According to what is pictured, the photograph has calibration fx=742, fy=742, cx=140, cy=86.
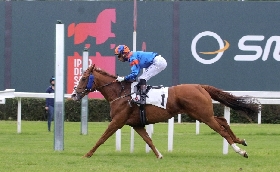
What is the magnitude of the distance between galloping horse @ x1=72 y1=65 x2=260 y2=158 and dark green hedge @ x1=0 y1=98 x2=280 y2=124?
1326 cm

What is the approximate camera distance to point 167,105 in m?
12.1

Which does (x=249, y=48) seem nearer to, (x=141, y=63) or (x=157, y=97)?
(x=141, y=63)

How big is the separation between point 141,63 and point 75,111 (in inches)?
553

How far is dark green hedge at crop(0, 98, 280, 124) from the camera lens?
2589cm

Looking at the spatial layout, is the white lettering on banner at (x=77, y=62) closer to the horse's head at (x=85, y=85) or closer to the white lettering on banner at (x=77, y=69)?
the white lettering on banner at (x=77, y=69)

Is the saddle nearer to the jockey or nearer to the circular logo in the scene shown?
the jockey

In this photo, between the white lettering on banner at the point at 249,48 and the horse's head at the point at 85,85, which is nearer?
the horse's head at the point at 85,85

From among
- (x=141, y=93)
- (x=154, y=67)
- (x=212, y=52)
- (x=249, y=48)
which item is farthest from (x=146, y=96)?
(x=249, y=48)

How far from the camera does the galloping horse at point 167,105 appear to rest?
1192cm

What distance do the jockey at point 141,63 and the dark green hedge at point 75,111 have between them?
13.5 m

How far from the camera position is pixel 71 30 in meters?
30.9

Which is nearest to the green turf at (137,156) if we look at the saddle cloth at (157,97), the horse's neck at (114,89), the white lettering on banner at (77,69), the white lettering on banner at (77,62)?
the saddle cloth at (157,97)

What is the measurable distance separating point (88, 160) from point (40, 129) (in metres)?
9.97

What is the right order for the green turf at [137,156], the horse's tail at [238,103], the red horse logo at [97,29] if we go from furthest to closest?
1. the red horse logo at [97,29]
2. the horse's tail at [238,103]
3. the green turf at [137,156]
